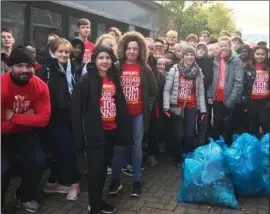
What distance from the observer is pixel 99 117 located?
11.9 feet

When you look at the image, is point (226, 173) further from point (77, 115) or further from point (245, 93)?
point (245, 93)


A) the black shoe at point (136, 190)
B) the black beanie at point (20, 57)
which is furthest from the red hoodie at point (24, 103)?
the black shoe at point (136, 190)

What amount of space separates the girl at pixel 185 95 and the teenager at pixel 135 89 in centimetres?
96

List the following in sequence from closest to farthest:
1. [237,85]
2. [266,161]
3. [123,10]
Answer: [266,161] < [237,85] < [123,10]

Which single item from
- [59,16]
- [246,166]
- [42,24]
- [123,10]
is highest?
[123,10]

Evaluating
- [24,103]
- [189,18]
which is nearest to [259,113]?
[24,103]

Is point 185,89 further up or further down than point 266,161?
further up

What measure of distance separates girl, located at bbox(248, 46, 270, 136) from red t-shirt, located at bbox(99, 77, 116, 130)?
2.85m

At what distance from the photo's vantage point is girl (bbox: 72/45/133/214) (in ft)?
11.8

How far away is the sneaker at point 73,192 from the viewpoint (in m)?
4.21

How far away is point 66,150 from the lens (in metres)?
4.25

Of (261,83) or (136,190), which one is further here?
(261,83)

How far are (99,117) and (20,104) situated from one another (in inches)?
33.1

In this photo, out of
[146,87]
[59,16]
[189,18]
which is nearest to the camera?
[146,87]
